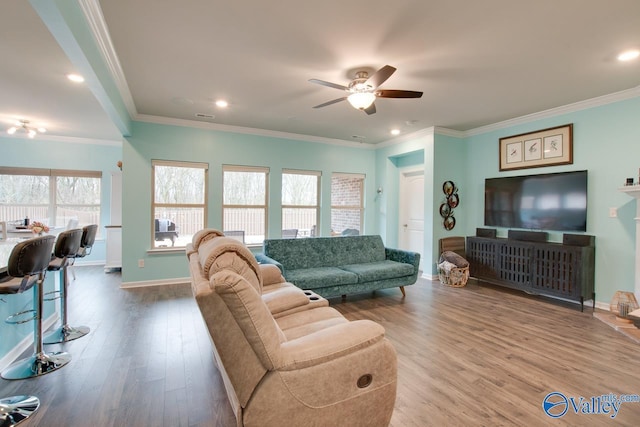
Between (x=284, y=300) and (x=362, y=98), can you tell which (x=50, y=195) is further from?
(x=362, y=98)

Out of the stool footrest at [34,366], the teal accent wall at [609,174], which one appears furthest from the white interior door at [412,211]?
the stool footrest at [34,366]

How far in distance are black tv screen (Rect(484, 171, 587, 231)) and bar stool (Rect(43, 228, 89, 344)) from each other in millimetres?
5651

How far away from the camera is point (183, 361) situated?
2.47m

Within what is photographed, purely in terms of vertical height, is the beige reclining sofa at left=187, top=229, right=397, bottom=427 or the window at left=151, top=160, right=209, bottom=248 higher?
the window at left=151, top=160, right=209, bottom=248

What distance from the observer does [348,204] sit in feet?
21.8

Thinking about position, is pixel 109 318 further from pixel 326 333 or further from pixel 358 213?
pixel 358 213

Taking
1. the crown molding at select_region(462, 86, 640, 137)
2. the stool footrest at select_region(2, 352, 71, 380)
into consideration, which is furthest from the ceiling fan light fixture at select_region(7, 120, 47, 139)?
the crown molding at select_region(462, 86, 640, 137)

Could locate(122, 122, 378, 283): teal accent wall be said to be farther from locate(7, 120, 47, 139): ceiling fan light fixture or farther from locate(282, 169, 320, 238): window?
locate(7, 120, 47, 139): ceiling fan light fixture

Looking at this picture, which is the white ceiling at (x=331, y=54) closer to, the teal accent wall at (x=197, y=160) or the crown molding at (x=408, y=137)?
the teal accent wall at (x=197, y=160)

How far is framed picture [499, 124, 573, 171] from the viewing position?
4219 millimetres

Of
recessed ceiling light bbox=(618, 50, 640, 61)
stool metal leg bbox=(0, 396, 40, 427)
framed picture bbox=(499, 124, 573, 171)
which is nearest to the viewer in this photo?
stool metal leg bbox=(0, 396, 40, 427)

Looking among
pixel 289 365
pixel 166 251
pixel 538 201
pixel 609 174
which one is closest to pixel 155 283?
pixel 166 251

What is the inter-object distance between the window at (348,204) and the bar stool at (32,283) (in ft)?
16.0

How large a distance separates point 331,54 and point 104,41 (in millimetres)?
1929
